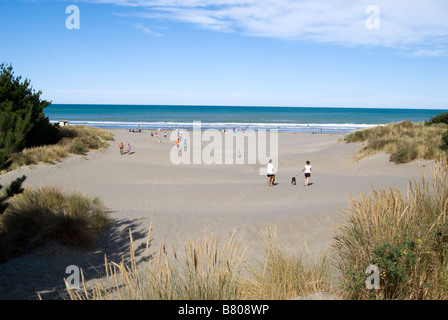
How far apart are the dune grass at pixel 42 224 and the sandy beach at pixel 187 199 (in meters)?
0.29

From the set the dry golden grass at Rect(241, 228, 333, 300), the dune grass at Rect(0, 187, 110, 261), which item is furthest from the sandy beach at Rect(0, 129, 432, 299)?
the dry golden grass at Rect(241, 228, 333, 300)

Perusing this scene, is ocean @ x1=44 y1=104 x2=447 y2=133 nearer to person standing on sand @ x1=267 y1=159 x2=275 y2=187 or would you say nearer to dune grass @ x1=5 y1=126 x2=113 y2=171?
dune grass @ x1=5 y1=126 x2=113 y2=171

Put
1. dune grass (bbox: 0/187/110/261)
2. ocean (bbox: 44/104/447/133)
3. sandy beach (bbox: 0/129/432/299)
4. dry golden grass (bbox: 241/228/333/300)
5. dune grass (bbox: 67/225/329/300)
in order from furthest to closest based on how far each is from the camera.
Result: 1. ocean (bbox: 44/104/447/133)
2. dune grass (bbox: 0/187/110/261)
3. sandy beach (bbox: 0/129/432/299)
4. dry golden grass (bbox: 241/228/333/300)
5. dune grass (bbox: 67/225/329/300)

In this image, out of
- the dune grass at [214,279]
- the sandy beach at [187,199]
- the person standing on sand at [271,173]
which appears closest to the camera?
the dune grass at [214,279]

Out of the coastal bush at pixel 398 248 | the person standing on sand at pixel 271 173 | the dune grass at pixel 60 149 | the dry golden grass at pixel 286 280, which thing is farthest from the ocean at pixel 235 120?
the dry golden grass at pixel 286 280

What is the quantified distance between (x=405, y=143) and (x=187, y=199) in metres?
14.1

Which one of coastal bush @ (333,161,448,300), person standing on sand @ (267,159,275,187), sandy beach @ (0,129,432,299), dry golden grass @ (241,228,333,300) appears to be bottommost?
sandy beach @ (0,129,432,299)

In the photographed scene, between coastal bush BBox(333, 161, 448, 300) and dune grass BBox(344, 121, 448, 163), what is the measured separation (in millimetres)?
12297

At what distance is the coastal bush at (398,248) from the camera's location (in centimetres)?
355

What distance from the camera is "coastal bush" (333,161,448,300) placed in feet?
11.6

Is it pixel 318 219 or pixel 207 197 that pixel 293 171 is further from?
pixel 318 219

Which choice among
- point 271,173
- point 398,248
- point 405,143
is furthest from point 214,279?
point 405,143

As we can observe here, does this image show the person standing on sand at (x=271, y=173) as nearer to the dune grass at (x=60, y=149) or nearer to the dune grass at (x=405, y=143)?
the dune grass at (x=405, y=143)
